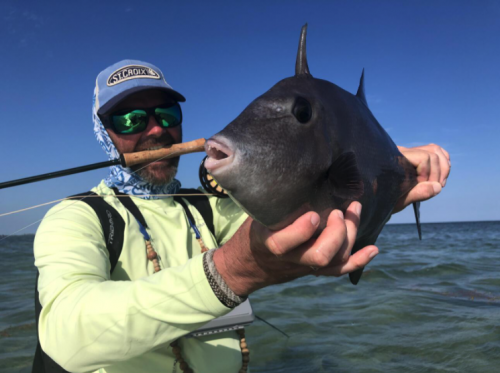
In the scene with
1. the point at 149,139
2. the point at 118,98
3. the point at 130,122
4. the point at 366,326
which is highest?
the point at 118,98

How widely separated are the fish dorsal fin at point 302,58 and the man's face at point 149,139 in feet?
4.88

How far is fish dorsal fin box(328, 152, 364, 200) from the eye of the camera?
1.34m

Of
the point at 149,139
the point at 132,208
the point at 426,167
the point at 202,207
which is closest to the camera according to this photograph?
the point at 426,167

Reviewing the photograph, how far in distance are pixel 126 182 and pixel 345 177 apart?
Answer: 1927 millimetres

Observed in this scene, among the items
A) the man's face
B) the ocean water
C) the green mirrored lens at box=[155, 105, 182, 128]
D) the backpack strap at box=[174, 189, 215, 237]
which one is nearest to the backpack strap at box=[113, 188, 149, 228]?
the man's face

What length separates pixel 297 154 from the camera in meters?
1.25

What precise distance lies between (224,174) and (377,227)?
3.81ft

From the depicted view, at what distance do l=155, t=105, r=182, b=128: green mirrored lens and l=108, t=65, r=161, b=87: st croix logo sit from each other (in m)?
0.27

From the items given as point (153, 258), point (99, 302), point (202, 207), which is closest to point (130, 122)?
point (202, 207)

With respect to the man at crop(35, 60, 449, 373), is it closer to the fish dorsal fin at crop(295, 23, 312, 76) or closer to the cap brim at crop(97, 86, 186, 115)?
the cap brim at crop(97, 86, 186, 115)

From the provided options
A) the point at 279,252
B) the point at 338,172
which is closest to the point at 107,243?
the point at 279,252

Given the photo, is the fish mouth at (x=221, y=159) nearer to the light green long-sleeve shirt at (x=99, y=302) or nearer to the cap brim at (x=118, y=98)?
the light green long-sleeve shirt at (x=99, y=302)

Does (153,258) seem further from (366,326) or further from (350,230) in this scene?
(366,326)

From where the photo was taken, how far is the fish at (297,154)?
115 cm
